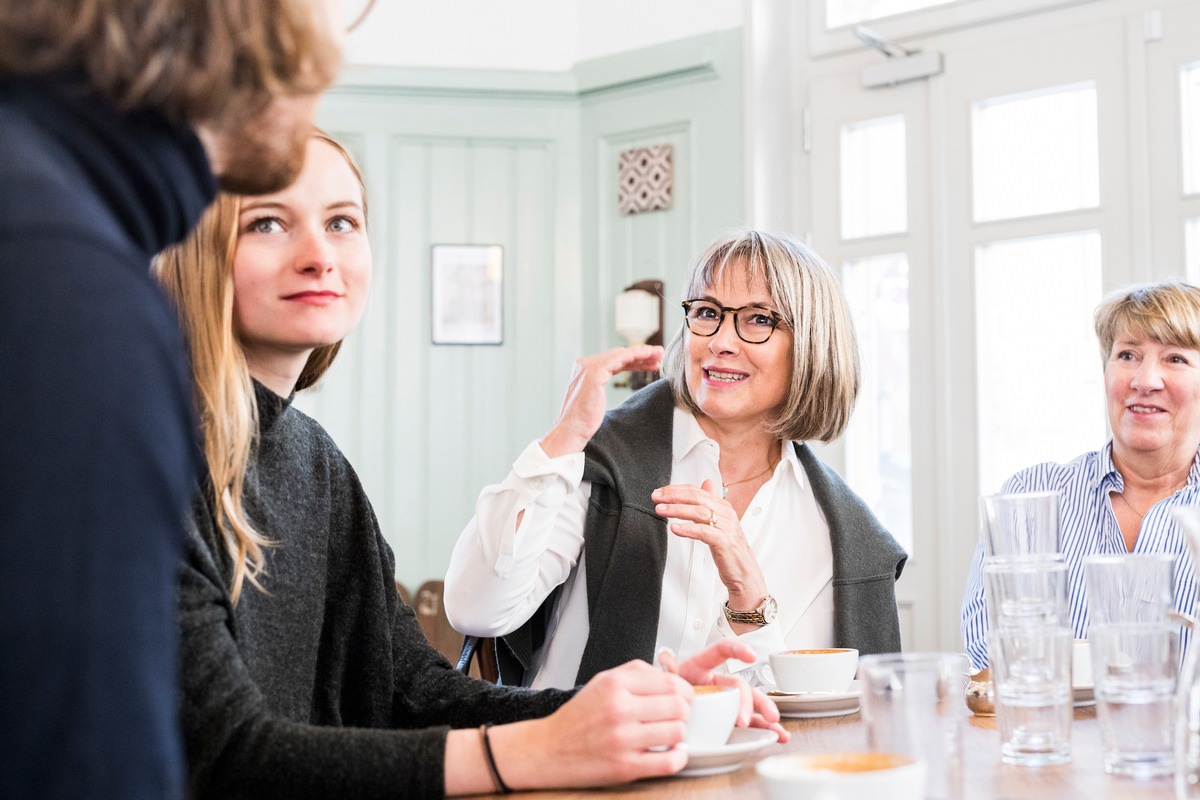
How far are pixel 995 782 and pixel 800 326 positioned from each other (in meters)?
1.25

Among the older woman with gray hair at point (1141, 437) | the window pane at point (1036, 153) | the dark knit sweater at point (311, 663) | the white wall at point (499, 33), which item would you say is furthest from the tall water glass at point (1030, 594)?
the white wall at point (499, 33)

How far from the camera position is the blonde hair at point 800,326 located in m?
2.13

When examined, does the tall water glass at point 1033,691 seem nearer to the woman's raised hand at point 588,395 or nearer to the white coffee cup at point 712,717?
the white coffee cup at point 712,717

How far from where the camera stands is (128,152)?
0.62 metres

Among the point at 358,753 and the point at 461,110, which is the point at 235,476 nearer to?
the point at 358,753

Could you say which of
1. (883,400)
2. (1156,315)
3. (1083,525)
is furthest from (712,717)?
(883,400)

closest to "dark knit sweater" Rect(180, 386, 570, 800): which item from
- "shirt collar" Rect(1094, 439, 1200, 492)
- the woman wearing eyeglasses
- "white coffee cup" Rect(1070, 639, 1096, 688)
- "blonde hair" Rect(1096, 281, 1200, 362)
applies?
the woman wearing eyeglasses

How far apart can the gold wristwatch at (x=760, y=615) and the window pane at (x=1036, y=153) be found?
2278mm

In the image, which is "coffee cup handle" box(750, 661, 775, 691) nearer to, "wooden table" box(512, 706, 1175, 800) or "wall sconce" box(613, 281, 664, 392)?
"wooden table" box(512, 706, 1175, 800)

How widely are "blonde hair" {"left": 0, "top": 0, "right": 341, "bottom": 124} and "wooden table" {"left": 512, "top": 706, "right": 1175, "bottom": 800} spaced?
0.62 meters

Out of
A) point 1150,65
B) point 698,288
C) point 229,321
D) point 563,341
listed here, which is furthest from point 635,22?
point 229,321

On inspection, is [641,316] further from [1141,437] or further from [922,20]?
[1141,437]

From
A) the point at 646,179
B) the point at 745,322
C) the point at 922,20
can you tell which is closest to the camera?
the point at 745,322

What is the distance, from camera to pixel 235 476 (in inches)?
46.8
